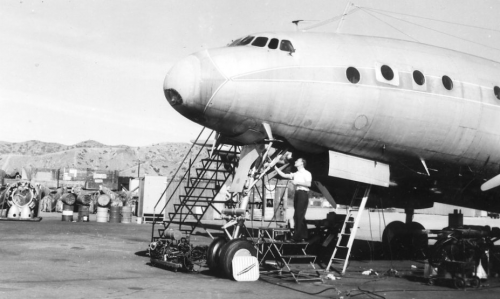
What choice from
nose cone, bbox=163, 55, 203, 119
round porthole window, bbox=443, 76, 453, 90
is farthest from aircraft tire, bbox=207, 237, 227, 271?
round porthole window, bbox=443, 76, 453, 90

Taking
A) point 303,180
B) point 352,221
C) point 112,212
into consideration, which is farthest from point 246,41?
point 112,212

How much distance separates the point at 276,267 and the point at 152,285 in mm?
3891

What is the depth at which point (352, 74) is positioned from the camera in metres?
12.1

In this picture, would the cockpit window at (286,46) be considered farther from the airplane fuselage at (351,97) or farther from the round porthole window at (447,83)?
the round porthole window at (447,83)

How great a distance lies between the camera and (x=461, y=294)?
10.4 m

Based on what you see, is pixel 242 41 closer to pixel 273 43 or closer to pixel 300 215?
pixel 273 43

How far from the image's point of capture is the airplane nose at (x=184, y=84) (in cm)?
1102

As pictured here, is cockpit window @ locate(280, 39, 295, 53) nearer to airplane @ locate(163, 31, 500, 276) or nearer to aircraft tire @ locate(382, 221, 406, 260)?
airplane @ locate(163, 31, 500, 276)

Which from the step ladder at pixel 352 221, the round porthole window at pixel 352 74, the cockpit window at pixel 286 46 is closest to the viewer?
the cockpit window at pixel 286 46

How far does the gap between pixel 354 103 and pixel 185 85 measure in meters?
3.88

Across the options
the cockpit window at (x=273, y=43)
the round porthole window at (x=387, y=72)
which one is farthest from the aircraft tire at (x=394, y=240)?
the cockpit window at (x=273, y=43)

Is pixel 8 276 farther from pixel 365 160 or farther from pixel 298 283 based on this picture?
pixel 365 160

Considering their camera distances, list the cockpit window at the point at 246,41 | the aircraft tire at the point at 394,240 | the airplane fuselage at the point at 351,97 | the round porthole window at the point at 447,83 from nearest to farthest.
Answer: the airplane fuselage at the point at 351,97 < the cockpit window at the point at 246,41 < the round porthole window at the point at 447,83 < the aircraft tire at the point at 394,240

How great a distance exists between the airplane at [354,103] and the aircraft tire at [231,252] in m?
2.43
